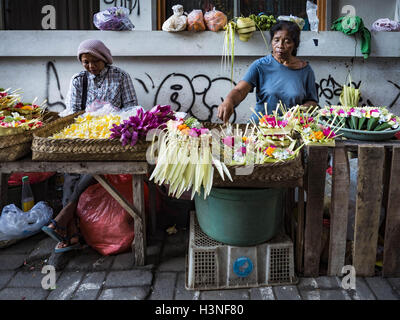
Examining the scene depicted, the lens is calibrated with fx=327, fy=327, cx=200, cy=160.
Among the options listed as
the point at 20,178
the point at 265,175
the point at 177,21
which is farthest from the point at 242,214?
the point at 177,21

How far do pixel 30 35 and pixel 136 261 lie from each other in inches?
124

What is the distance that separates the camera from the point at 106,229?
266 cm

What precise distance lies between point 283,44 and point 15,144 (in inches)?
89.8

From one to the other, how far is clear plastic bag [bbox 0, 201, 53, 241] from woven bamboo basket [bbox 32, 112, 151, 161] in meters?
0.93

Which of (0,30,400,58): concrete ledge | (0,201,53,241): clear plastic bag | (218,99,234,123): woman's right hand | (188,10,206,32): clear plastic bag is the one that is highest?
(188,10,206,32): clear plastic bag

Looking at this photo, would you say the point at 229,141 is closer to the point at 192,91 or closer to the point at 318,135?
the point at 318,135

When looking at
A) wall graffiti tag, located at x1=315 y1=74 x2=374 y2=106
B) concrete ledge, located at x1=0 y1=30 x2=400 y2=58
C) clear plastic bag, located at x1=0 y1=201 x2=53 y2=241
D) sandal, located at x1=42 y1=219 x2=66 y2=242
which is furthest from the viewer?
wall graffiti tag, located at x1=315 y1=74 x2=374 y2=106

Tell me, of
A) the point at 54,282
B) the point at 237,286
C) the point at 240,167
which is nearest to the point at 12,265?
the point at 54,282

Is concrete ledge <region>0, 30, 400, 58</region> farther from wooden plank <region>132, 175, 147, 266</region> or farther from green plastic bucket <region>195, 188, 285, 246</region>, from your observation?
green plastic bucket <region>195, 188, 285, 246</region>

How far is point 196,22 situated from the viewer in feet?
12.6

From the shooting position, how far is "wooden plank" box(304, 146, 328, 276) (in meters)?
2.15

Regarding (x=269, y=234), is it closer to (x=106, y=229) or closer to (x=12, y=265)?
(x=106, y=229)

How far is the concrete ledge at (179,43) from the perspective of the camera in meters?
3.95

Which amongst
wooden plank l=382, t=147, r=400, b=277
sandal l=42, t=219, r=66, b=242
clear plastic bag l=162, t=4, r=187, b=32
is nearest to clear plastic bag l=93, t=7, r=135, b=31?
clear plastic bag l=162, t=4, r=187, b=32
